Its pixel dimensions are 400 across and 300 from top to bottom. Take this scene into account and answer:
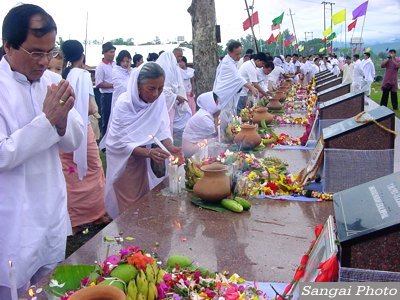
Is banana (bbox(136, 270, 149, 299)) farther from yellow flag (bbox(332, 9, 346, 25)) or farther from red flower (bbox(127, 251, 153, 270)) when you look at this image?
yellow flag (bbox(332, 9, 346, 25))

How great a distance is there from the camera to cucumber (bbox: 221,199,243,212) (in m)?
2.54

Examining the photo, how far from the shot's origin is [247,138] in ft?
13.4

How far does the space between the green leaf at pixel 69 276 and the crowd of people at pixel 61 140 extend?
28 cm

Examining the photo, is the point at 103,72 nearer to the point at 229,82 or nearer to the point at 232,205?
the point at 229,82

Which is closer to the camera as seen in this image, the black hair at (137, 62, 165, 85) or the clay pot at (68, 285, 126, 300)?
the clay pot at (68, 285, 126, 300)

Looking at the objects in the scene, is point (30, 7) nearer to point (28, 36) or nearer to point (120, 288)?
point (28, 36)

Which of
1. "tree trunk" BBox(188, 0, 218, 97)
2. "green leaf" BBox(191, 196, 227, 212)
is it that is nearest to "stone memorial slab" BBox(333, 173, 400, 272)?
"green leaf" BBox(191, 196, 227, 212)

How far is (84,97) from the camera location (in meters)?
3.91

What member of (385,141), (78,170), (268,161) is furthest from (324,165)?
(78,170)

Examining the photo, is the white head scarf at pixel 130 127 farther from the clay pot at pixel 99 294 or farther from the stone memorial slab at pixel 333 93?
the stone memorial slab at pixel 333 93

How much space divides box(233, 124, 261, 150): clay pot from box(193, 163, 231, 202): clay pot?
1413mm

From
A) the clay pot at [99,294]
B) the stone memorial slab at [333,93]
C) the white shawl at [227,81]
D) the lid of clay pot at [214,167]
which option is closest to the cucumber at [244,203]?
the lid of clay pot at [214,167]

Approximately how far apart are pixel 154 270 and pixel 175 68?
550 cm

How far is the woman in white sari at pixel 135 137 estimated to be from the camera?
3.21m
